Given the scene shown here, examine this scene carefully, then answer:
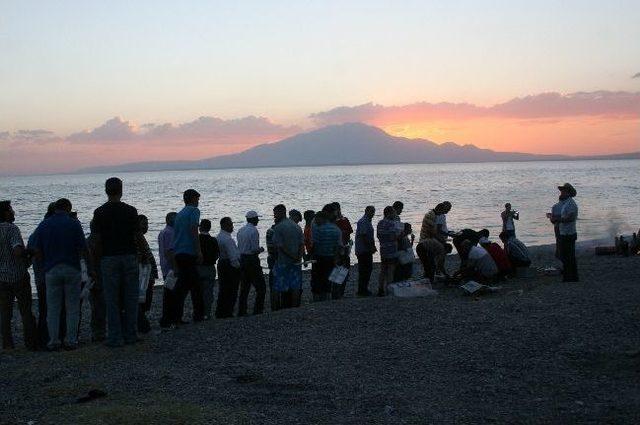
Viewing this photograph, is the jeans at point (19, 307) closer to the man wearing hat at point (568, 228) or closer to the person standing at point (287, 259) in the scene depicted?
the person standing at point (287, 259)

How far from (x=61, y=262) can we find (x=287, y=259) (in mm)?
4064

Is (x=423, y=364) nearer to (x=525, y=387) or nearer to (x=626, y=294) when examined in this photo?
(x=525, y=387)

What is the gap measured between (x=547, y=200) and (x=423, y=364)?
65.2m

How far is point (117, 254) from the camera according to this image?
10.0 meters

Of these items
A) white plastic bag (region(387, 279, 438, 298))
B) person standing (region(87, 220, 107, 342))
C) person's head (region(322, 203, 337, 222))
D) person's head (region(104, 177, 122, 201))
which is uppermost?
person's head (region(104, 177, 122, 201))

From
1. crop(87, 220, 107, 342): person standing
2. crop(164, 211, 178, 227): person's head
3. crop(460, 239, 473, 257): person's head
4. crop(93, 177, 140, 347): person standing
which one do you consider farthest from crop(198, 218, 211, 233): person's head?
crop(460, 239, 473, 257): person's head

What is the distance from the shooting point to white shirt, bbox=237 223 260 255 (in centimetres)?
1315

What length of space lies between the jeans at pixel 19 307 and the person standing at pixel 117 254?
1463 mm

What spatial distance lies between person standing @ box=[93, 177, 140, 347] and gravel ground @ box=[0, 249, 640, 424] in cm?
55

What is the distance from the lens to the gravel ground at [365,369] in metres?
7.43

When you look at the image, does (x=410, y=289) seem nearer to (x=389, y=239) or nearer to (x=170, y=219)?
(x=389, y=239)

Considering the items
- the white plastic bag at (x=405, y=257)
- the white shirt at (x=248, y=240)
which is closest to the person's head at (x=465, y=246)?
the white plastic bag at (x=405, y=257)

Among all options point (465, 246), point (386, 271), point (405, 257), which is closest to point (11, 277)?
point (386, 271)

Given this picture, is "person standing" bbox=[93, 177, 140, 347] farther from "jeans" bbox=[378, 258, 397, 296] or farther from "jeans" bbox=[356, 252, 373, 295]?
"jeans" bbox=[378, 258, 397, 296]
